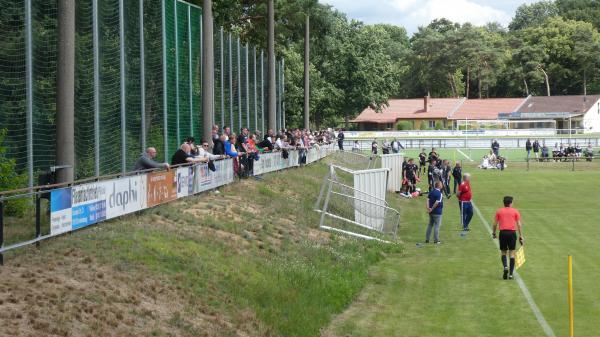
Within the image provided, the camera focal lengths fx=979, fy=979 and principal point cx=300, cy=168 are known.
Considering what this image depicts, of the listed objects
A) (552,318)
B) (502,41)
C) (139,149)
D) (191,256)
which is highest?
(502,41)

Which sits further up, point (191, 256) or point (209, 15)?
point (209, 15)

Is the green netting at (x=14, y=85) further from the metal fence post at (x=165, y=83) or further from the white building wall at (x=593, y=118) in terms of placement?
the white building wall at (x=593, y=118)

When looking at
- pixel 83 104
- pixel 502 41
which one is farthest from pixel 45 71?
pixel 502 41

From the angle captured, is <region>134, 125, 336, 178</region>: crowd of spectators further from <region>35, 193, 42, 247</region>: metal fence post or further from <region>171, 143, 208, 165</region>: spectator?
<region>35, 193, 42, 247</region>: metal fence post

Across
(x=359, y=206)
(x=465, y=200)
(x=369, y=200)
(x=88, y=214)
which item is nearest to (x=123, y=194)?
(x=88, y=214)

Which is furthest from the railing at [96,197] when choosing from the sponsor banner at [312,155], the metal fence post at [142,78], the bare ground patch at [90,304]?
the sponsor banner at [312,155]

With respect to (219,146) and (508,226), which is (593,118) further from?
(508,226)

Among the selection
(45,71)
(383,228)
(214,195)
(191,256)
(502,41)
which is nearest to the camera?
(191,256)

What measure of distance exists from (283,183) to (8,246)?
763 inches

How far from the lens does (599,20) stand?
161 metres

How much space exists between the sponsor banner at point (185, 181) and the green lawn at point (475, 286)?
4597 mm

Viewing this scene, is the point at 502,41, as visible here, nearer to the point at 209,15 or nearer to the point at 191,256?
the point at 209,15

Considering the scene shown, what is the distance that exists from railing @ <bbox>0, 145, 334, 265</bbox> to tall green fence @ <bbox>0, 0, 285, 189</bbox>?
192 cm

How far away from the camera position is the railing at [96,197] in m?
13.8
